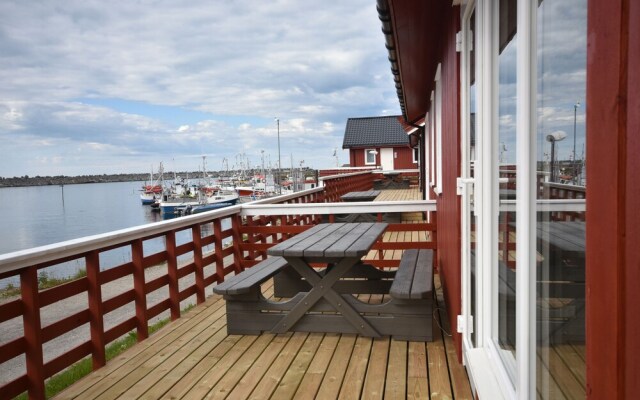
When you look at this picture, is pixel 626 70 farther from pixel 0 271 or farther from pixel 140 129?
pixel 140 129

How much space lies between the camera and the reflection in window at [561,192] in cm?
88

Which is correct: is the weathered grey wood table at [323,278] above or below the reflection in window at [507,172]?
below

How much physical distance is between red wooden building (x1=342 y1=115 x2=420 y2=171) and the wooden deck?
25.6 m

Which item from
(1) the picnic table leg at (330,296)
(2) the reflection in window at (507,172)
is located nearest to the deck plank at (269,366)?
(1) the picnic table leg at (330,296)

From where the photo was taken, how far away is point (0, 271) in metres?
2.46

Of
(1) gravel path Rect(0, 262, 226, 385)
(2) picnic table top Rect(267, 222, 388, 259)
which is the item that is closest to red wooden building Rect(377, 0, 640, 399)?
(2) picnic table top Rect(267, 222, 388, 259)

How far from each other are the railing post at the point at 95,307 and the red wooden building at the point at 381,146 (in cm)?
2602

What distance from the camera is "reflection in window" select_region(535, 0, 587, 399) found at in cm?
88

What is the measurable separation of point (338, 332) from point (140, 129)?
206 ft

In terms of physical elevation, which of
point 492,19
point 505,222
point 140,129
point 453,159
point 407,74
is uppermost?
point 140,129

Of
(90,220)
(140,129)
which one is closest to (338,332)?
(90,220)

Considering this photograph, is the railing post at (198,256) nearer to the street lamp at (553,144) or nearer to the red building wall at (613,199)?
the street lamp at (553,144)

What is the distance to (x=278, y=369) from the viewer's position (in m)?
3.00

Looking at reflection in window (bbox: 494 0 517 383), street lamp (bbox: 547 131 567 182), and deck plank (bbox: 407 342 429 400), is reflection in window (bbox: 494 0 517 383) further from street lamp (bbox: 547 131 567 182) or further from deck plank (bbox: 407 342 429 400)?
deck plank (bbox: 407 342 429 400)
